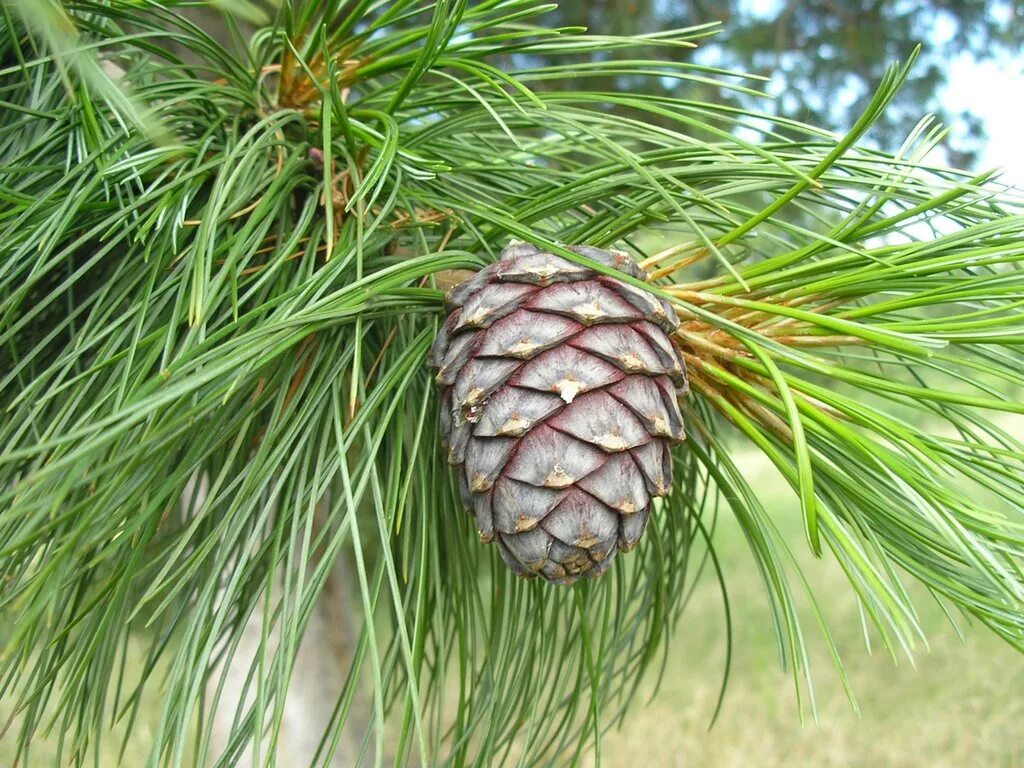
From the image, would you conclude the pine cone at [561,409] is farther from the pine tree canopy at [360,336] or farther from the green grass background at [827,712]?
the green grass background at [827,712]

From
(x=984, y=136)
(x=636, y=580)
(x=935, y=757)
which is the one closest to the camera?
(x=636, y=580)

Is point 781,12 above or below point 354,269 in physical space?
above

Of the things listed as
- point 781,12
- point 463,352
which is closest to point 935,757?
point 781,12

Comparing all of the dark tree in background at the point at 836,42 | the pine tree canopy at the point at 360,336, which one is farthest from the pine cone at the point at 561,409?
the dark tree in background at the point at 836,42

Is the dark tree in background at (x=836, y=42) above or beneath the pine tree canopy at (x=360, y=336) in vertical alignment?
above

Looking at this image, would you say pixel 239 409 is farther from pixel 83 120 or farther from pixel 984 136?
pixel 984 136

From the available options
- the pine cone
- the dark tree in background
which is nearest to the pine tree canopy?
the pine cone

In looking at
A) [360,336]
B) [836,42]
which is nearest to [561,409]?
[360,336]
